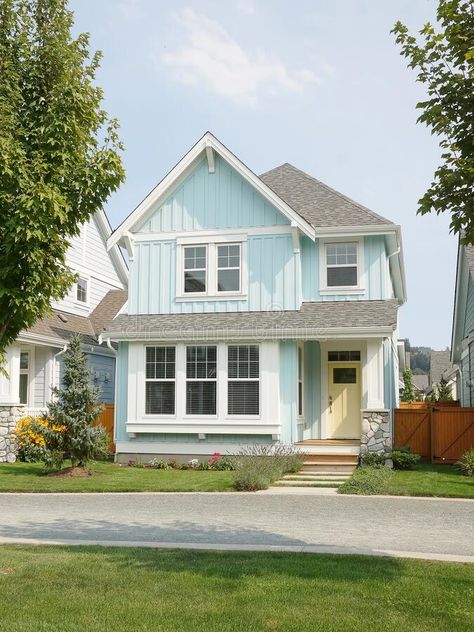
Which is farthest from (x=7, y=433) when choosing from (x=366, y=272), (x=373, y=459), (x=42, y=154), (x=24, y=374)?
(x=42, y=154)

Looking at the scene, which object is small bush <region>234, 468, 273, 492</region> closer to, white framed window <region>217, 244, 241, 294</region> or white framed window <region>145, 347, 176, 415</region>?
white framed window <region>145, 347, 176, 415</region>

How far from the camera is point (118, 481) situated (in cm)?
1564

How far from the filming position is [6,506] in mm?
12836

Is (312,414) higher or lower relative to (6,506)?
higher

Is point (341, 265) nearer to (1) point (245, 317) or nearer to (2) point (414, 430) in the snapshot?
(1) point (245, 317)

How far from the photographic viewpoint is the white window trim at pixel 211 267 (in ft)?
65.2

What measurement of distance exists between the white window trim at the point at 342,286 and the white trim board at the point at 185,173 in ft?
3.42

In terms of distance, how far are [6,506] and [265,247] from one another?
394 inches

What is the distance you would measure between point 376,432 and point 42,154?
1261cm

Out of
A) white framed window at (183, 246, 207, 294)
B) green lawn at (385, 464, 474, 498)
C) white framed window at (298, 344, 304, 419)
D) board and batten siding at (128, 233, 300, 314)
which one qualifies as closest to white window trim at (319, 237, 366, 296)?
board and batten siding at (128, 233, 300, 314)

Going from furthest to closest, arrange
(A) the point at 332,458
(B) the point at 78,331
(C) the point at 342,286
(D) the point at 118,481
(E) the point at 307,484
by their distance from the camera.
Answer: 1. (B) the point at 78,331
2. (C) the point at 342,286
3. (A) the point at 332,458
4. (D) the point at 118,481
5. (E) the point at 307,484

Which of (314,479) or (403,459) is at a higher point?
(403,459)

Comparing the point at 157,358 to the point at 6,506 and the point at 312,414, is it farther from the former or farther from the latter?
the point at 6,506

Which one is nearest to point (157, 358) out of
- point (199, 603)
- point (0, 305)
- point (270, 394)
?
point (270, 394)
